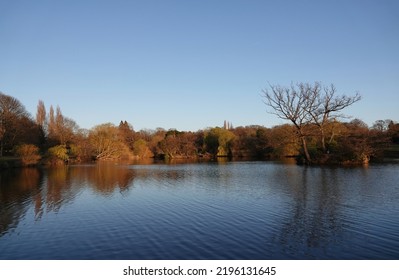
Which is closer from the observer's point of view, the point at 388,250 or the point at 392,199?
the point at 388,250

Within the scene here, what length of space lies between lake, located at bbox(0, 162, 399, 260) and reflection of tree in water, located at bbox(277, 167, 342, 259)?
2 centimetres

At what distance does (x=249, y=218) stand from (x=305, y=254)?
3.74 m

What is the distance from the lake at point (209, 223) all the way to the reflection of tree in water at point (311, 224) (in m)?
0.02

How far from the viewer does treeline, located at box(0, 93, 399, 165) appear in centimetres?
3425

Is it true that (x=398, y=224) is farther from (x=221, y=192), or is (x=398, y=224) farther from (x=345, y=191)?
(x=221, y=192)

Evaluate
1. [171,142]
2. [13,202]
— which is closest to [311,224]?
[13,202]

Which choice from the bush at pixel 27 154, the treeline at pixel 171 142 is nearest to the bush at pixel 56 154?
the treeline at pixel 171 142

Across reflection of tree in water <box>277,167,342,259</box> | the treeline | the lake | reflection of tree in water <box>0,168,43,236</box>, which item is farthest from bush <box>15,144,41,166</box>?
reflection of tree in water <box>277,167,342,259</box>

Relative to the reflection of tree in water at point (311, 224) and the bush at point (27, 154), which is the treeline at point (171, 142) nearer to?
the bush at point (27, 154)

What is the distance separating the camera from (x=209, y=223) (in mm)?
10797

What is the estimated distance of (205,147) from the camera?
247 feet

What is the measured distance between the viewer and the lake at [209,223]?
8016 mm

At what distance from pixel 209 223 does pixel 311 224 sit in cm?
324
